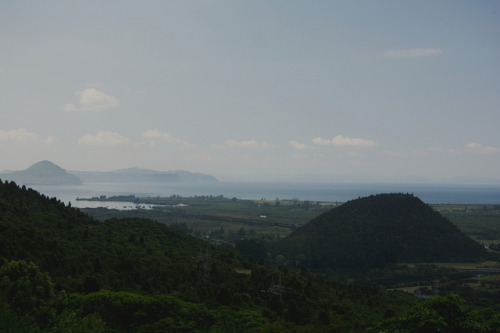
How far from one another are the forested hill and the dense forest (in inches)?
1416

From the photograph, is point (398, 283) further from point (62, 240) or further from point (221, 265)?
point (62, 240)

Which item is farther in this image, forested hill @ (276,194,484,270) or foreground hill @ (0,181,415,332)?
forested hill @ (276,194,484,270)

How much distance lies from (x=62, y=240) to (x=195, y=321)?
2158 centimetres

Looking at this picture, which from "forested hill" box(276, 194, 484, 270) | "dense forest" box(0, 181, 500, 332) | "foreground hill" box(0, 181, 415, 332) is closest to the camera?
"dense forest" box(0, 181, 500, 332)

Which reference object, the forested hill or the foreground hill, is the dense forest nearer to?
the foreground hill

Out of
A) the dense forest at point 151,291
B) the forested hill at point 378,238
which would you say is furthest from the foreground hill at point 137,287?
the forested hill at point 378,238

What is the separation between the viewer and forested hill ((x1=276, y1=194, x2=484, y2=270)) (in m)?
82.1

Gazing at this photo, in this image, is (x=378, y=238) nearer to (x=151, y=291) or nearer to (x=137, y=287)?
(x=151, y=291)

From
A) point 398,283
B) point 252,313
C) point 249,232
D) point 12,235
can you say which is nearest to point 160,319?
point 252,313

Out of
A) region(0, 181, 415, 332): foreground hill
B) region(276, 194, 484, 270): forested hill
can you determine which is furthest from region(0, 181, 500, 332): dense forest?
region(276, 194, 484, 270): forested hill

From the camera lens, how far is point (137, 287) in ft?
94.5

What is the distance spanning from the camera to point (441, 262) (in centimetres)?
8081

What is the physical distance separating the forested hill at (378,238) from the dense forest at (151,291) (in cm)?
3597

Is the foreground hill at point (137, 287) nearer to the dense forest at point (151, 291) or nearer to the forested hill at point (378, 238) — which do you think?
the dense forest at point (151, 291)
